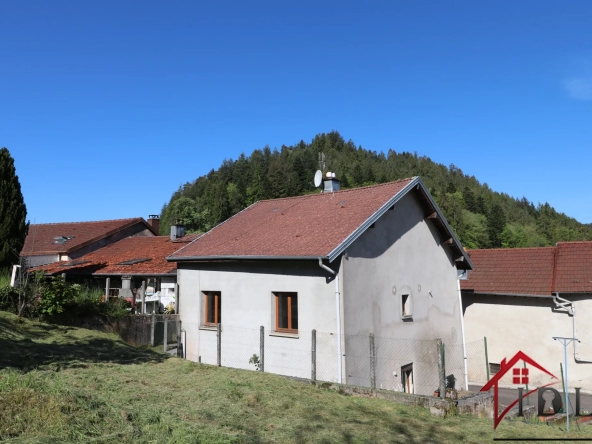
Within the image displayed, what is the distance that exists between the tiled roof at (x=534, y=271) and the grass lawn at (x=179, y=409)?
10008 mm

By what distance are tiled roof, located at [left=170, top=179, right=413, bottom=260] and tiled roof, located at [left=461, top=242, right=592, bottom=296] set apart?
7502 mm

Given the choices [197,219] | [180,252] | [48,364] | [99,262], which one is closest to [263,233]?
[180,252]

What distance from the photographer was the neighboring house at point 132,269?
19750 millimetres

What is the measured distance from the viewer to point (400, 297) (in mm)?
14438

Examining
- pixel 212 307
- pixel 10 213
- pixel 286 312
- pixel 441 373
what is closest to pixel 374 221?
pixel 286 312

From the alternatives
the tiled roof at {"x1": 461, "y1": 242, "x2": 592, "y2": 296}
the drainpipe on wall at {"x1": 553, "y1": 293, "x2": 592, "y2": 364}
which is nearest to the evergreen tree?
the tiled roof at {"x1": 461, "y1": 242, "x2": 592, "y2": 296}

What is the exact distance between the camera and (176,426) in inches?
240

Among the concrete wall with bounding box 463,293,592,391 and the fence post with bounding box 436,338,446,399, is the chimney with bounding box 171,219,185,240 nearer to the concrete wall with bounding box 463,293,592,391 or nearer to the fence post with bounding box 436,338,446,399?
the concrete wall with bounding box 463,293,592,391

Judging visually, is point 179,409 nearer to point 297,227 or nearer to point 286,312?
point 286,312

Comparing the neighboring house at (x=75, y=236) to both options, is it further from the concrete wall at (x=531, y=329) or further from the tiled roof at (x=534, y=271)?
the concrete wall at (x=531, y=329)

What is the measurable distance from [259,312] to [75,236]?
70.7 feet

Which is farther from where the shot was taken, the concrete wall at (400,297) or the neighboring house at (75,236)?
the neighboring house at (75,236)

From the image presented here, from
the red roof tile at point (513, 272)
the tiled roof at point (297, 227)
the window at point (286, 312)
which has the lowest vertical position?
the window at point (286, 312)

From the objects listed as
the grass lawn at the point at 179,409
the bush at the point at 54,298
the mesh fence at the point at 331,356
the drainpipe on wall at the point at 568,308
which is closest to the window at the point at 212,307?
the mesh fence at the point at 331,356
